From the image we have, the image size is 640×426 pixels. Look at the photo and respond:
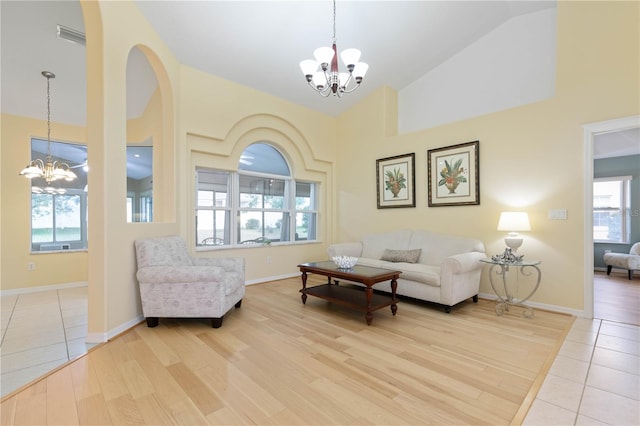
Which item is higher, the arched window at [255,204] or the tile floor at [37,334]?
the arched window at [255,204]

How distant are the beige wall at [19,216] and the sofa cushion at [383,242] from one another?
5098mm

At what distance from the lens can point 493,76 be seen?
174 inches

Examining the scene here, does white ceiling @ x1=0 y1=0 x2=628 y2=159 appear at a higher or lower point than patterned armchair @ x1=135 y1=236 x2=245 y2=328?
higher

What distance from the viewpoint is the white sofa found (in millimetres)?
3510

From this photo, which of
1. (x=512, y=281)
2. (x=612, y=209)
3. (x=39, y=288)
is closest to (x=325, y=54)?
(x=512, y=281)

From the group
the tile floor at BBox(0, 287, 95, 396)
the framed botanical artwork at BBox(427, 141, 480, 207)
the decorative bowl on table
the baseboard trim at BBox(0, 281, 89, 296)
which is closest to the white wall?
the framed botanical artwork at BBox(427, 141, 480, 207)

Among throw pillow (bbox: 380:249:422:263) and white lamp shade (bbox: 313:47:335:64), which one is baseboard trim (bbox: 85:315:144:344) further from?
throw pillow (bbox: 380:249:422:263)

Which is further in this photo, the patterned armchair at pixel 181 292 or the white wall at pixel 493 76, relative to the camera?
the white wall at pixel 493 76

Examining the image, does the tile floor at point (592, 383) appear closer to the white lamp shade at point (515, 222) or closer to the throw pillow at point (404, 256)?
the white lamp shade at point (515, 222)

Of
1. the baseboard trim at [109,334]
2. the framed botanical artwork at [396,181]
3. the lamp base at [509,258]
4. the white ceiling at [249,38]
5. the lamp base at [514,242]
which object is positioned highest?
the white ceiling at [249,38]

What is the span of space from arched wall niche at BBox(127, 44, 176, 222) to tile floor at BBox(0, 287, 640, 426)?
1.62 metres

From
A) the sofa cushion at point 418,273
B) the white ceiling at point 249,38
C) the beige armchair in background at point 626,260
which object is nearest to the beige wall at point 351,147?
the white ceiling at point 249,38

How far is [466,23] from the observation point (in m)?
4.13

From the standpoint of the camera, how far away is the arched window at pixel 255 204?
4758 mm
